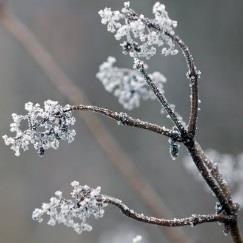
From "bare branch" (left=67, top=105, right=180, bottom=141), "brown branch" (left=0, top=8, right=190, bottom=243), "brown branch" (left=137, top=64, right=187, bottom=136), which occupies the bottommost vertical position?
"bare branch" (left=67, top=105, right=180, bottom=141)

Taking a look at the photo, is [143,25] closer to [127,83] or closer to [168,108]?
[168,108]

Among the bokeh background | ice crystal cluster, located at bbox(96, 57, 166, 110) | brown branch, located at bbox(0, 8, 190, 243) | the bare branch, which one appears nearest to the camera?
the bare branch

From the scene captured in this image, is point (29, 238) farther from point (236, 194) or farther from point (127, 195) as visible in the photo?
point (236, 194)

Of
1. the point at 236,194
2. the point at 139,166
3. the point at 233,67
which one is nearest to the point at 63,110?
the point at 236,194

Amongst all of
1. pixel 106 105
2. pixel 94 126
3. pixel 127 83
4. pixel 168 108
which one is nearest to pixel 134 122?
pixel 168 108

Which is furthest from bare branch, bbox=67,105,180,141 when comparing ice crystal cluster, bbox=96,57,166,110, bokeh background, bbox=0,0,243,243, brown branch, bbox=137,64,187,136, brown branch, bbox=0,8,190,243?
bokeh background, bbox=0,0,243,243

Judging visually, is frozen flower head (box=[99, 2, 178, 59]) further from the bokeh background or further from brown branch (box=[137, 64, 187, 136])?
the bokeh background
